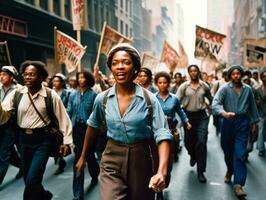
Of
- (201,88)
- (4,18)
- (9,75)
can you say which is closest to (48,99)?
(9,75)

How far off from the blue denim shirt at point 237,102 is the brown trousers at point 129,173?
338 cm

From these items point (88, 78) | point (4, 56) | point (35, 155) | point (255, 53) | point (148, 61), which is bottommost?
point (35, 155)

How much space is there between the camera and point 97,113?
389cm

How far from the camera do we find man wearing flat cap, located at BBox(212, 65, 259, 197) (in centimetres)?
667

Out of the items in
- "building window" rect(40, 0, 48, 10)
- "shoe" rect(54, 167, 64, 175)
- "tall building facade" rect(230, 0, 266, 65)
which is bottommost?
"shoe" rect(54, 167, 64, 175)

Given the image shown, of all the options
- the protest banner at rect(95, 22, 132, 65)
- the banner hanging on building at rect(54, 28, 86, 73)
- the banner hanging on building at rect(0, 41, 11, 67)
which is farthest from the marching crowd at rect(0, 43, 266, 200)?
the banner hanging on building at rect(54, 28, 86, 73)

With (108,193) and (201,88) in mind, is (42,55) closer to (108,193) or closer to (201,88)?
(201,88)

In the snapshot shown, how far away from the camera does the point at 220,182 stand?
760 cm

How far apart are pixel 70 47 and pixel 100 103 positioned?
852cm

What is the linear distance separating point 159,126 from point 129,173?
43 centimetres

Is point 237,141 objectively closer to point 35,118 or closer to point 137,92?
point 35,118

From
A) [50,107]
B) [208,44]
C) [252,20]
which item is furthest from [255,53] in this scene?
[252,20]

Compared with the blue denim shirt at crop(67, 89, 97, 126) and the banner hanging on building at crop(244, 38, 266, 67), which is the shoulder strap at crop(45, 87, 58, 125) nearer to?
the blue denim shirt at crop(67, 89, 97, 126)

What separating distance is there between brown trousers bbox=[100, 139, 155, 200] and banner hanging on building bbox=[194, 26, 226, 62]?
454 inches
